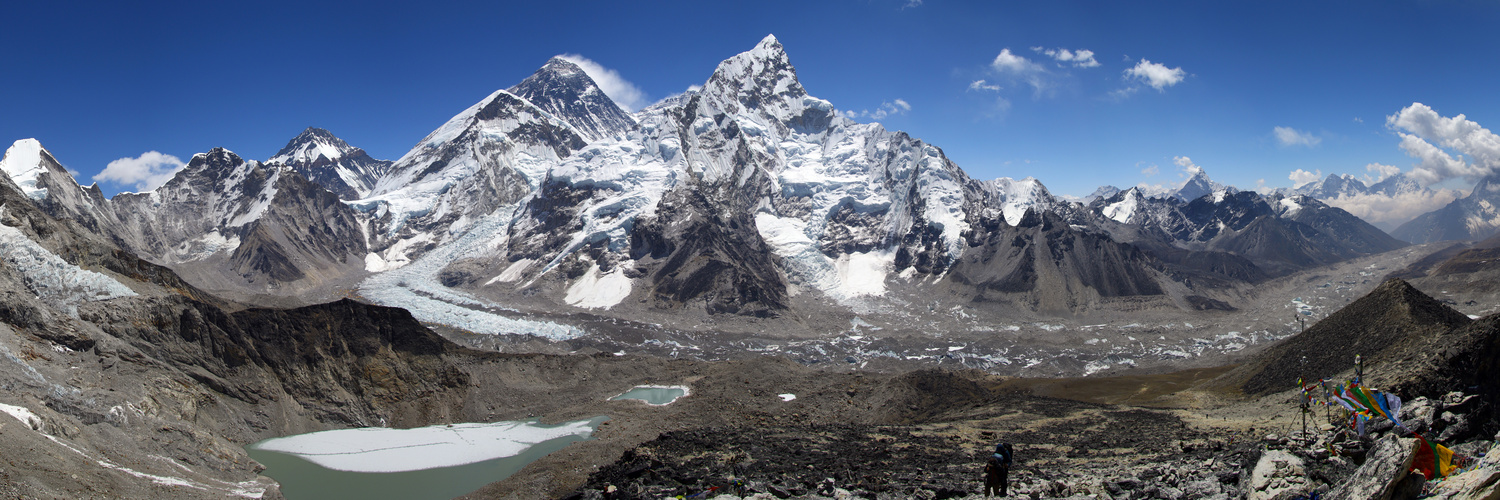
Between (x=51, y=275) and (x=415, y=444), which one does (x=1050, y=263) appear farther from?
(x=51, y=275)

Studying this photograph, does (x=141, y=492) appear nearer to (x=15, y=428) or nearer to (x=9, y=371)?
(x=15, y=428)

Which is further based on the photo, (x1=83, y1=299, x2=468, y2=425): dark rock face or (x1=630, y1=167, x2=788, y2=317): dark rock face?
(x1=630, y1=167, x2=788, y2=317): dark rock face

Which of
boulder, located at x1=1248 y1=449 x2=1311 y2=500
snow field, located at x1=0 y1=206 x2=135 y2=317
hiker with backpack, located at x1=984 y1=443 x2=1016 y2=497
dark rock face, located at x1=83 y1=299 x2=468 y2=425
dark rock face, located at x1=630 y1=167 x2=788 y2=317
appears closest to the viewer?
boulder, located at x1=1248 y1=449 x2=1311 y2=500

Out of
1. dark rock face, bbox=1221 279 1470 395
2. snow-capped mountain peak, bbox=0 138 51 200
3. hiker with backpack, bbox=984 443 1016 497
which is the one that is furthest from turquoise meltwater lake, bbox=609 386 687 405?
snow-capped mountain peak, bbox=0 138 51 200

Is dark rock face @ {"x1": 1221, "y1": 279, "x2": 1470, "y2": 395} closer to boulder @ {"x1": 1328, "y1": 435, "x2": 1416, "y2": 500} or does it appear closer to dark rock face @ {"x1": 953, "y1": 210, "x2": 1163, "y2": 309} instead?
boulder @ {"x1": 1328, "y1": 435, "x2": 1416, "y2": 500}

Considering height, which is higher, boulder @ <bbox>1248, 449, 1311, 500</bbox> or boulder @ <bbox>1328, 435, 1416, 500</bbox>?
boulder @ <bbox>1328, 435, 1416, 500</bbox>

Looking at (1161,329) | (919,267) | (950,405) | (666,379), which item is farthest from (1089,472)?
(919,267)

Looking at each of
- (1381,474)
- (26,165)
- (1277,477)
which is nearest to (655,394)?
(1277,477)
